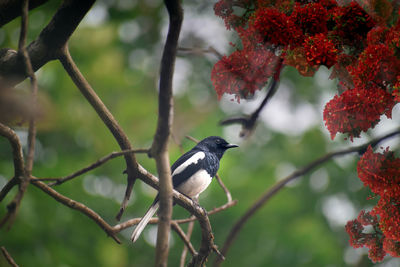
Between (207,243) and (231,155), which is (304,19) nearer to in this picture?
(207,243)

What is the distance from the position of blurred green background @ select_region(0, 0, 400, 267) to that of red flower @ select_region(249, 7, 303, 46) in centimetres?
127

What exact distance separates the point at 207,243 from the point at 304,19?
3.25 ft

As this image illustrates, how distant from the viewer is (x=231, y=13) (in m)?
1.69

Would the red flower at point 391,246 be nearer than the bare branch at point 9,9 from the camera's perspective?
Yes

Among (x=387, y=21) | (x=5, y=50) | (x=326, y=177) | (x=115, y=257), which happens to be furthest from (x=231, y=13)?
(x=326, y=177)

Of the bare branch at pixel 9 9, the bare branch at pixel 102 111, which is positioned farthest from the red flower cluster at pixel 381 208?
the bare branch at pixel 9 9

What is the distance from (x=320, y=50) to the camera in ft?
4.72

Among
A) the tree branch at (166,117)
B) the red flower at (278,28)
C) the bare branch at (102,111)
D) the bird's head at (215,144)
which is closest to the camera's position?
the tree branch at (166,117)

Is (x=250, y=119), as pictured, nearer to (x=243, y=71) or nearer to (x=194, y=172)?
(x=243, y=71)

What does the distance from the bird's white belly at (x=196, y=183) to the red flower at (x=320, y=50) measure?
1547mm

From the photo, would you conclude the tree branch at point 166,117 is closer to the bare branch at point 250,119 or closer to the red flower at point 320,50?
the red flower at point 320,50

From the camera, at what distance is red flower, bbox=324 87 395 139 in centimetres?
135

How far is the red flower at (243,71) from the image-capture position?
1.58 metres

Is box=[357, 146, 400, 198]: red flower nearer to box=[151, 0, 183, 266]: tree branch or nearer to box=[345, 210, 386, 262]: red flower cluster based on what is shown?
box=[345, 210, 386, 262]: red flower cluster
